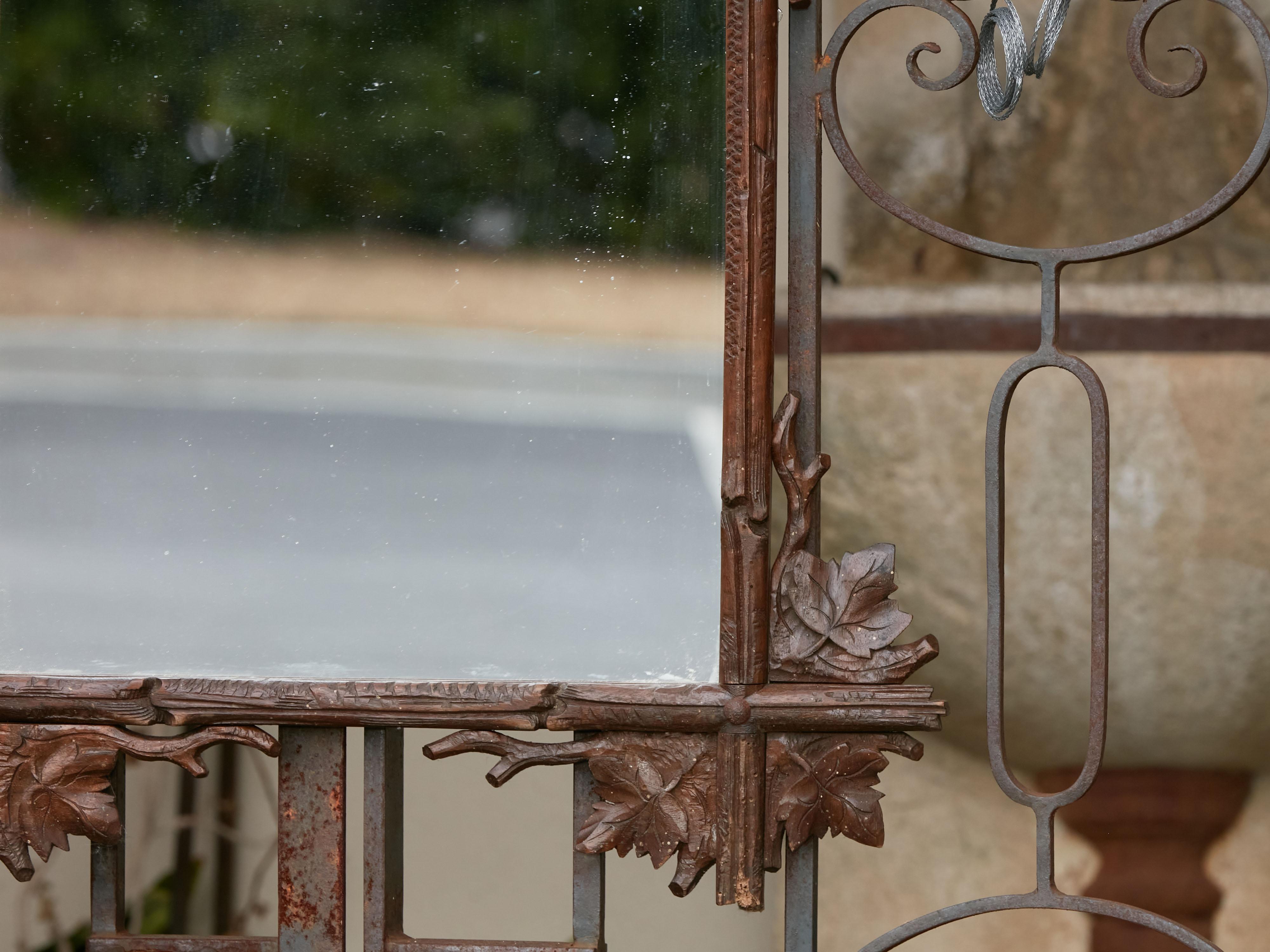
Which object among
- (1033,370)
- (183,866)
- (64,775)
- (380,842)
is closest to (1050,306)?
(1033,370)

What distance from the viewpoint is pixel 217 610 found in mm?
596

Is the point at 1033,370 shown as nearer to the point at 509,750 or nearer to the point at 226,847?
the point at 509,750

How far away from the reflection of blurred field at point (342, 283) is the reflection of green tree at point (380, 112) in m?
0.01

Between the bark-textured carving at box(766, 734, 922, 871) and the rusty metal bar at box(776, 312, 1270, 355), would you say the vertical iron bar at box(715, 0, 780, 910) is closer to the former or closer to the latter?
the bark-textured carving at box(766, 734, 922, 871)

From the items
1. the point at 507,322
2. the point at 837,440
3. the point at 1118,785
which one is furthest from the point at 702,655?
the point at 1118,785

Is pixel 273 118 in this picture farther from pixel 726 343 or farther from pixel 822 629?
pixel 822 629

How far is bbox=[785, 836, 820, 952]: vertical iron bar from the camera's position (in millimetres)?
565

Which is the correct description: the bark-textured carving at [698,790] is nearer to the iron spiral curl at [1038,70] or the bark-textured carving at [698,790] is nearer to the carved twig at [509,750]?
the carved twig at [509,750]

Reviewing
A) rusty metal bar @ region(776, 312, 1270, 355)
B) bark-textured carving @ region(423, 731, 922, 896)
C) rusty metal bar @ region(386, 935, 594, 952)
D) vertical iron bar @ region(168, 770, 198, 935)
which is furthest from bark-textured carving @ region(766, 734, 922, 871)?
vertical iron bar @ region(168, 770, 198, 935)

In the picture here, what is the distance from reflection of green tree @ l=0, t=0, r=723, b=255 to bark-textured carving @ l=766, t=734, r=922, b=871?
0.23 m

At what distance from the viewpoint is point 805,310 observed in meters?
0.57

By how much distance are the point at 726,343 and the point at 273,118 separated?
0.24 m

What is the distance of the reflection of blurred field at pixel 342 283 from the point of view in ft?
1.89

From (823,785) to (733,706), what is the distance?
53 mm
